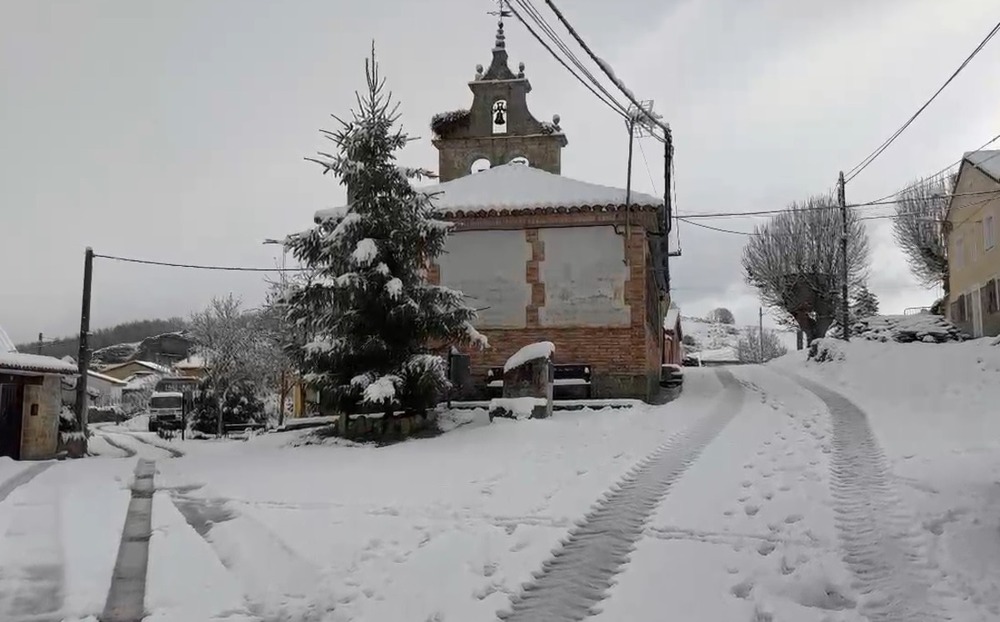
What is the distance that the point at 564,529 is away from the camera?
6434 mm

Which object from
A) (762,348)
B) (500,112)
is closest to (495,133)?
(500,112)

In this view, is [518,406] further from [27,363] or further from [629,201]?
[27,363]

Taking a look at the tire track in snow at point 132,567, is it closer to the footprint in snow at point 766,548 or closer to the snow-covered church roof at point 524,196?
the footprint in snow at point 766,548

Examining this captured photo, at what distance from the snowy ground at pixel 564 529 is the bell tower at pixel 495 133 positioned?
17241 millimetres

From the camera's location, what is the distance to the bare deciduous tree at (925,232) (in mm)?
37241

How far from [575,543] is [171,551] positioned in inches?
133

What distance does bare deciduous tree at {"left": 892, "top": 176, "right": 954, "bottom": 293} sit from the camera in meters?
37.2

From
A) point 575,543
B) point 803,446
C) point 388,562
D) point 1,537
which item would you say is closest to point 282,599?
point 388,562

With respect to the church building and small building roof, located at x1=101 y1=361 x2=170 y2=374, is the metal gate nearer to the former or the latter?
the church building

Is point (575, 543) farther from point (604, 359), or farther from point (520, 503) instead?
point (604, 359)

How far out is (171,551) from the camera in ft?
21.7

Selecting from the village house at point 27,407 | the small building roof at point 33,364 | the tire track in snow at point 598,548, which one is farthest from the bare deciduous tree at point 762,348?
the tire track in snow at point 598,548

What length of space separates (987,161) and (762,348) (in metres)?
36.0

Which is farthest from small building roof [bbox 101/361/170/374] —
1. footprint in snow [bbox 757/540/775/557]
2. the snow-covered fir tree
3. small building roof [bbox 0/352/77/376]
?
footprint in snow [bbox 757/540/775/557]
